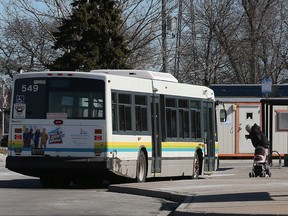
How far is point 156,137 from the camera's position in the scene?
71.6ft

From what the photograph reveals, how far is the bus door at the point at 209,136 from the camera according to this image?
24.9m

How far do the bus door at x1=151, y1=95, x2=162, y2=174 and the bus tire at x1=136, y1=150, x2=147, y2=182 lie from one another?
510 mm

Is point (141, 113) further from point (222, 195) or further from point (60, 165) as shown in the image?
point (222, 195)

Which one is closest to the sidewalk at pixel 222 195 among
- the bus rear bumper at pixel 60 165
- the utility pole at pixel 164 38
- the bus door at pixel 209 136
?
the bus rear bumper at pixel 60 165

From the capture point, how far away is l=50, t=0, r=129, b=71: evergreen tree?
35.8 meters

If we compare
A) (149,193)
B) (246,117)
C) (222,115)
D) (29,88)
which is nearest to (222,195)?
(149,193)

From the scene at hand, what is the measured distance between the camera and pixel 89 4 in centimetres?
3709

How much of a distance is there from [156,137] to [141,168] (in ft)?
3.85

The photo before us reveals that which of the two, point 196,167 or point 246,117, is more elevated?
point 246,117

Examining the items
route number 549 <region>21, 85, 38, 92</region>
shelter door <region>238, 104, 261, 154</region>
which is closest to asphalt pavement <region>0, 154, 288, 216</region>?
route number 549 <region>21, 85, 38, 92</region>

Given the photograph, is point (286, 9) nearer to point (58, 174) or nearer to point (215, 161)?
point (215, 161)

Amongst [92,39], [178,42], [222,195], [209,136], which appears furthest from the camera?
[178,42]

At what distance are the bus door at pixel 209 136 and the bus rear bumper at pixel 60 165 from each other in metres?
6.08

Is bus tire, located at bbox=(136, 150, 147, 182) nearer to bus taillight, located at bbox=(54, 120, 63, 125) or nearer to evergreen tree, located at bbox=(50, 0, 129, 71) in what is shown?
bus taillight, located at bbox=(54, 120, 63, 125)
